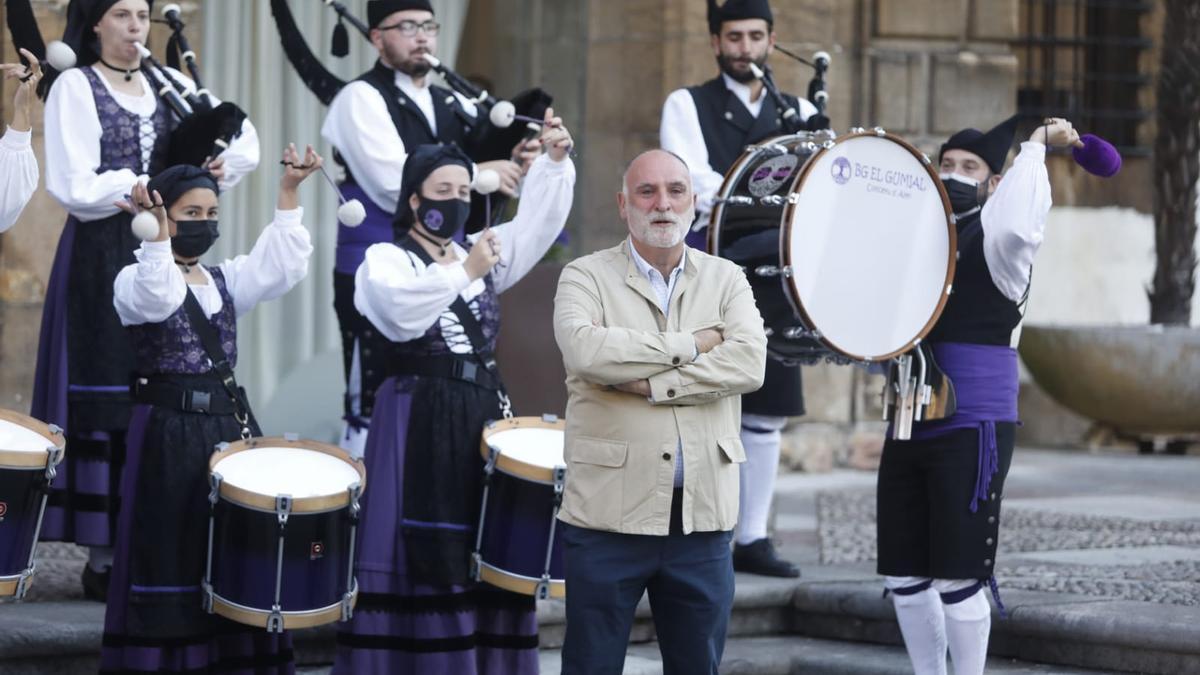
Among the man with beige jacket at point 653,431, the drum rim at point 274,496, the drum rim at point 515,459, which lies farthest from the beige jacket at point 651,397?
the drum rim at point 274,496

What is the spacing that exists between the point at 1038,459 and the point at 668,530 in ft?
23.1

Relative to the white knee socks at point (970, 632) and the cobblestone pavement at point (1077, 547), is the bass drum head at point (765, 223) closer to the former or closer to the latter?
the white knee socks at point (970, 632)

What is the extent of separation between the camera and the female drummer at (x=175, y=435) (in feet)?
17.3

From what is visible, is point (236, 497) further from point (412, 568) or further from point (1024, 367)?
point (1024, 367)

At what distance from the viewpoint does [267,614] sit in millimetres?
5125

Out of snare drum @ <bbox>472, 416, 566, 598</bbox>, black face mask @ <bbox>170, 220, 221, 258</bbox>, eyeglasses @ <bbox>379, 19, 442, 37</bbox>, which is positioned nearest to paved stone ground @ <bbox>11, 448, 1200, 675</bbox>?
snare drum @ <bbox>472, 416, 566, 598</bbox>

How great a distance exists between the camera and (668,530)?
4586mm

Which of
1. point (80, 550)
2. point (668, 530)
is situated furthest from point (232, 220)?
point (668, 530)

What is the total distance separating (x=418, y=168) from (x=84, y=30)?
1272 millimetres

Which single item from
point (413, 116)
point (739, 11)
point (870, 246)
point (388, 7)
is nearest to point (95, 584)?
point (413, 116)

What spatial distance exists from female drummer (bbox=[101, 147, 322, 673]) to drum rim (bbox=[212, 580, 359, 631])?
0.14 meters

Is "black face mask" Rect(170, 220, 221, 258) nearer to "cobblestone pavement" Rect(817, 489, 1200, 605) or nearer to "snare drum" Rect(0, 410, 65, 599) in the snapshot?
"snare drum" Rect(0, 410, 65, 599)

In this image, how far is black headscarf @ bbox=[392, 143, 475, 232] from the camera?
5.66 meters

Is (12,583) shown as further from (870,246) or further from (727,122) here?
(727,122)
